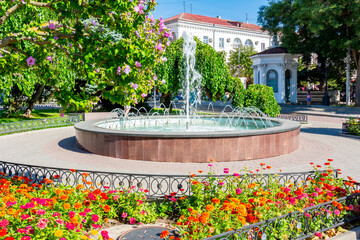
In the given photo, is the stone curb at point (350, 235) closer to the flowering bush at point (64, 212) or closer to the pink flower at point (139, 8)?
the flowering bush at point (64, 212)

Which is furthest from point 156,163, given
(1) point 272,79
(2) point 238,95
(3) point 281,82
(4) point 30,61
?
(1) point 272,79

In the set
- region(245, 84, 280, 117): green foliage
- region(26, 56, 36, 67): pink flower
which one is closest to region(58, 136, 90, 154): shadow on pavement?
region(26, 56, 36, 67): pink flower

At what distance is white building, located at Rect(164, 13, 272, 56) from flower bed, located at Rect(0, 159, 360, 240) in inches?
2197

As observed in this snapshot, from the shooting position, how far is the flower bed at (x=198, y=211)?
13.6 ft

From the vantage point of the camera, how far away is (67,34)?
702cm

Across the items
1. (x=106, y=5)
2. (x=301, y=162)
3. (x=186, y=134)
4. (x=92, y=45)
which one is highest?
(x=106, y=5)

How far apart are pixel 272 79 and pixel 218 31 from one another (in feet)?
104

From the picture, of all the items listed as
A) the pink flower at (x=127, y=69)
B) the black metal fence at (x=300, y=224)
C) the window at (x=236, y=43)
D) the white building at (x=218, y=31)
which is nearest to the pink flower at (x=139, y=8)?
the pink flower at (x=127, y=69)

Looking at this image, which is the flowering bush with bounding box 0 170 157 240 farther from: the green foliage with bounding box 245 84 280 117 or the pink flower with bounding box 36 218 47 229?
the green foliage with bounding box 245 84 280 117

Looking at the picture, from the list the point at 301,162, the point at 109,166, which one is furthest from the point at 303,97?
the point at 109,166

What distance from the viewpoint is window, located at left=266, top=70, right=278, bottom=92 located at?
3944 cm

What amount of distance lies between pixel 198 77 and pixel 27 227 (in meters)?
23.1

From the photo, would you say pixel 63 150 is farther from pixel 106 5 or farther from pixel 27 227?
pixel 27 227

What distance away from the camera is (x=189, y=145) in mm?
10000
